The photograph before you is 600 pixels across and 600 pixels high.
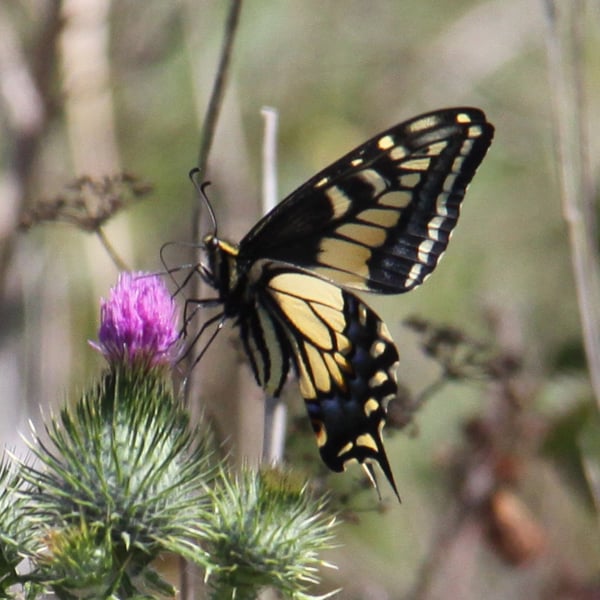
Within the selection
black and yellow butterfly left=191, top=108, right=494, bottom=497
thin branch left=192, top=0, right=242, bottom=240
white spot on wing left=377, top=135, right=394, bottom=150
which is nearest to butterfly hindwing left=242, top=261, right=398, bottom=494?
black and yellow butterfly left=191, top=108, right=494, bottom=497

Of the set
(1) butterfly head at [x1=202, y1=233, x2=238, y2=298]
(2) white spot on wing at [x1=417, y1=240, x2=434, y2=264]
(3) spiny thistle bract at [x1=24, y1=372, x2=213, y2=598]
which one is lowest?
(3) spiny thistle bract at [x1=24, y1=372, x2=213, y2=598]

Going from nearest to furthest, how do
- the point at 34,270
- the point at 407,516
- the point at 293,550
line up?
1. the point at 293,550
2. the point at 34,270
3. the point at 407,516

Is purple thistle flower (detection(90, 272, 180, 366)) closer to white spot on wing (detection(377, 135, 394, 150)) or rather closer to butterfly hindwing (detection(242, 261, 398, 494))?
butterfly hindwing (detection(242, 261, 398, 494))

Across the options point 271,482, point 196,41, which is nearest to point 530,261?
point 196,41

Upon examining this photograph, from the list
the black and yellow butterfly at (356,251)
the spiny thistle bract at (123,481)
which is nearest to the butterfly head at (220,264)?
the black and yellow butterfly at (356,251)

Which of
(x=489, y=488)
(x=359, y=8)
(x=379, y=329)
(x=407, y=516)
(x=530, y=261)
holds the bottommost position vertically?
(x=407, y=516)

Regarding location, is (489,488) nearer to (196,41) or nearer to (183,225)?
(183,225)

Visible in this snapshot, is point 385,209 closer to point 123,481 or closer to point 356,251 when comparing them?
point 356,251
